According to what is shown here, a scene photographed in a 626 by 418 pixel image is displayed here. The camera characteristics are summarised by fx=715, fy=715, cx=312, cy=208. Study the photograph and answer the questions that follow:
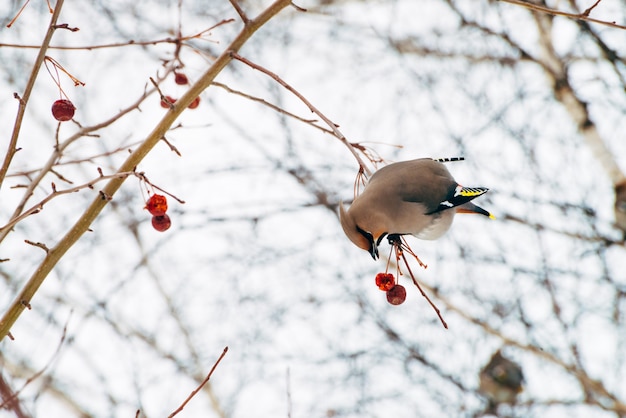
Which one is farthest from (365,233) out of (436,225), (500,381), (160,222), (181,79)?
(500,381)

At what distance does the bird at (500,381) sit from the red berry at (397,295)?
3.15 metres

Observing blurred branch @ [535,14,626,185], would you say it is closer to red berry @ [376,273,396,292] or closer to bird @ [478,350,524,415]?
bird @ [478,350,524,415]

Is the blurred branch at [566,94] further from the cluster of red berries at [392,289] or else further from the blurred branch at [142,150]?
the blurred branch at [142,150]

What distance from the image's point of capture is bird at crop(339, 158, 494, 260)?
2.30 m

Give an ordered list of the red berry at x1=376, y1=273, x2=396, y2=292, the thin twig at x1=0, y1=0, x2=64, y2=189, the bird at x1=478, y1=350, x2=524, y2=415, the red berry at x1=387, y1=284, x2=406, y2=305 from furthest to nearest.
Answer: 1. the bird at x1=478, y1=350, x2=524, y2=415
2. the red berry at x1=376, y1=273, x2=396, y2=292
3. the red berry at x1=387, y1=284, x2=406, y2=305
4. the thin twig at x1=0, y1=0, x2=64, y2=189

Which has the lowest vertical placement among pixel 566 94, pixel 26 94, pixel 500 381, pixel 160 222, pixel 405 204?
pixel 26 94

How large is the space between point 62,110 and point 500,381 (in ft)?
13.2

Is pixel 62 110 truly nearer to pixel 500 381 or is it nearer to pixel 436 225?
pixel 436 225

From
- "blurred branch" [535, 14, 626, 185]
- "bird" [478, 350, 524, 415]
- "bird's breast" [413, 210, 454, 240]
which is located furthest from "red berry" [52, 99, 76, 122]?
"blurred branch" [535, 14, 626, 185]

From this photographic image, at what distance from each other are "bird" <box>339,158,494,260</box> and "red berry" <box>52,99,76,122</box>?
2.84 ft

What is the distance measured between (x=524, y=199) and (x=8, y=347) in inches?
161

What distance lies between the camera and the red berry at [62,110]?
5.93 ft

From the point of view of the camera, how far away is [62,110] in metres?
1.81

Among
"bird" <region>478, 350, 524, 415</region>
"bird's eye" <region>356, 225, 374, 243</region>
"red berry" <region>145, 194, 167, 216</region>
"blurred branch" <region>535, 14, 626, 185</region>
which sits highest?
"blurred branch" <region>535, 14, 626, 185</region>
